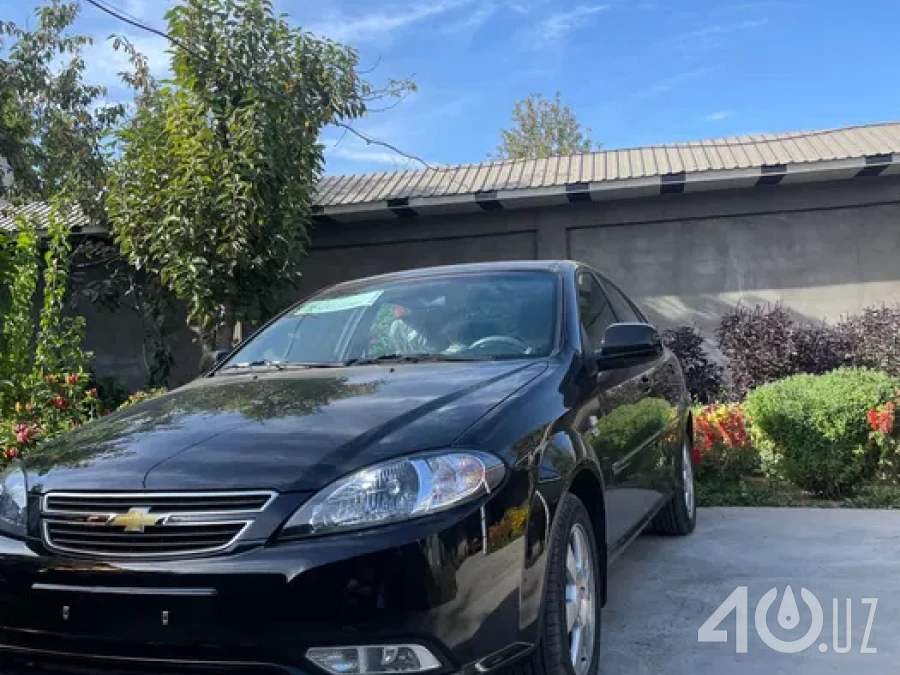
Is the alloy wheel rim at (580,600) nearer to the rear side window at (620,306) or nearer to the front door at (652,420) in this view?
the front door at (652,420)

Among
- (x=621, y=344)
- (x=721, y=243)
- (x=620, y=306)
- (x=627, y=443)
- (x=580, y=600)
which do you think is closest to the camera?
(x=580, y=600)

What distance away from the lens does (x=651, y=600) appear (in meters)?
4.14

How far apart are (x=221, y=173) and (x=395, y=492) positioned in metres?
6.82

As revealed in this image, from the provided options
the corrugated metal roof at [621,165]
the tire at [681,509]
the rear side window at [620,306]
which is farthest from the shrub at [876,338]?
the rear side window at [620,306]

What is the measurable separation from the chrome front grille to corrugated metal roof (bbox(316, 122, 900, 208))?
818 cm

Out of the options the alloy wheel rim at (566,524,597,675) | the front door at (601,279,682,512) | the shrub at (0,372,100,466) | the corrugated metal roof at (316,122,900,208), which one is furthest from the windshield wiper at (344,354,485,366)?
the corrugated metal roof at (316,122,900,208)

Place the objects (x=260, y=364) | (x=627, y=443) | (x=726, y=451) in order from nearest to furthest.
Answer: (x=627, y=443), (x=260, y=364), (x=726, y=451)

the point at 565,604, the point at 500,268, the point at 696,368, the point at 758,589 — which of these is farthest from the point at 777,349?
the point at 565,604

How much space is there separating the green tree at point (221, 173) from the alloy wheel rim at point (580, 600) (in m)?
6.17

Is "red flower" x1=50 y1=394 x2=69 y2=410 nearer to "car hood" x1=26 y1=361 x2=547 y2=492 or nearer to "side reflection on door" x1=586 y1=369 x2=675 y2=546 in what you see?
"car hood" x1=26 y1=361 x2=547 y2=492

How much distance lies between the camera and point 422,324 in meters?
3.79

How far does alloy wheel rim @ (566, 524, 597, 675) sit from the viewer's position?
2824 millimetres

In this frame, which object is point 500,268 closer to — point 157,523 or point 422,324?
point 422,324

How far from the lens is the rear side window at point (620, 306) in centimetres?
467
